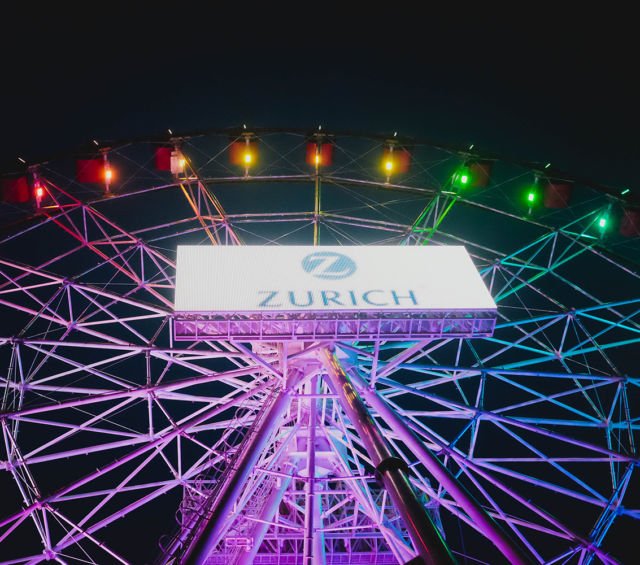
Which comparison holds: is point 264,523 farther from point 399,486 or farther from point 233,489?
point 399,486

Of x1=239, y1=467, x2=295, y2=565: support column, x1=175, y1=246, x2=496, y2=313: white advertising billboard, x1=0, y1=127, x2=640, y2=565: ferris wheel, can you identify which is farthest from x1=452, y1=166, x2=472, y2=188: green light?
x1=239, y1=467, x2=295, y2=565: support column

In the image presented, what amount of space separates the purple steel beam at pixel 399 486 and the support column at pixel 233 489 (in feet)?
4.87

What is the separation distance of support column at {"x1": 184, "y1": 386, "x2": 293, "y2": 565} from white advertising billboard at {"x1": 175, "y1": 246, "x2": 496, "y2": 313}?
2407 millimetres

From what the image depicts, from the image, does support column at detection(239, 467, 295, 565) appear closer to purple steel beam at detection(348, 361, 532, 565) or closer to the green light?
purple steel beam at detection(348, 361, 532, 565)

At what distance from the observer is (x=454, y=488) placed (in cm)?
790

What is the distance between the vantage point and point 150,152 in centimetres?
1692

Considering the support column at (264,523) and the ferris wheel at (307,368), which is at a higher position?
the ferris wheel at (307,368)

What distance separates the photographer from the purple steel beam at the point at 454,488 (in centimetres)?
636

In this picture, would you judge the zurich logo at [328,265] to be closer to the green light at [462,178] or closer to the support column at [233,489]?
the support column at [233,489]

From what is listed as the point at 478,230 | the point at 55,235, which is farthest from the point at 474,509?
the point at 55,235

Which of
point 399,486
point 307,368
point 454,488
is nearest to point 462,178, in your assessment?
point 307,368

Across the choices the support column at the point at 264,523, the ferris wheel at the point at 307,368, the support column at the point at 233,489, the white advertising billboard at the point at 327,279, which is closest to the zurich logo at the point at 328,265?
the white advertising billboard at the point at 327,279

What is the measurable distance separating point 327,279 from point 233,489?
6361mm

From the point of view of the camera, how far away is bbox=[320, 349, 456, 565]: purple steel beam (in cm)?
538
